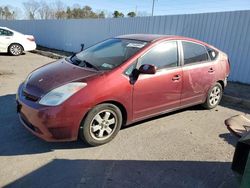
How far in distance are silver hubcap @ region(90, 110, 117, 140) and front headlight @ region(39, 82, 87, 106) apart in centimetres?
50

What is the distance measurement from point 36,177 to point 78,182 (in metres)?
0.51

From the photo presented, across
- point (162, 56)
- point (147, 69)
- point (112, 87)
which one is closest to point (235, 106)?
point (162, 56)

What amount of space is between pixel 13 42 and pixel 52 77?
1061cm

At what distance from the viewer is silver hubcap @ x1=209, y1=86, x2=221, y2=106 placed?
571 cm

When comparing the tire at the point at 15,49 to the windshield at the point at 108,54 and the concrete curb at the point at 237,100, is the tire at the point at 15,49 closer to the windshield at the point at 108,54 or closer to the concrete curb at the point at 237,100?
the windshield at the point at 108,54

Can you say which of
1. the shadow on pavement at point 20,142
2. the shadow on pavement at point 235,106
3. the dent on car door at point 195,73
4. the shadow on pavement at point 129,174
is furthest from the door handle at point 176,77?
the shadow on pavement at point 235,106

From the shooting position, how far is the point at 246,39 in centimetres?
780

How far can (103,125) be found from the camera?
3.89 m

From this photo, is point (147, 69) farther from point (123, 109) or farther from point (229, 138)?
point (229, 138)

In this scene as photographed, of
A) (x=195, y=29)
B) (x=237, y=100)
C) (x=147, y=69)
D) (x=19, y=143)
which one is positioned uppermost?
(x=195, y=29)

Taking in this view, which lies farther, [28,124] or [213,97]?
[213,97]

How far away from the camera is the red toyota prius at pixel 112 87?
3.56 metres

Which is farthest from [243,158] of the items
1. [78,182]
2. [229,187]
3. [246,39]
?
[246,39]

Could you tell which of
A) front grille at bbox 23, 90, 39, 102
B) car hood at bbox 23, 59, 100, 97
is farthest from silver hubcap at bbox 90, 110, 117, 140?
front grille at bbox 23, 90, 39, 102
